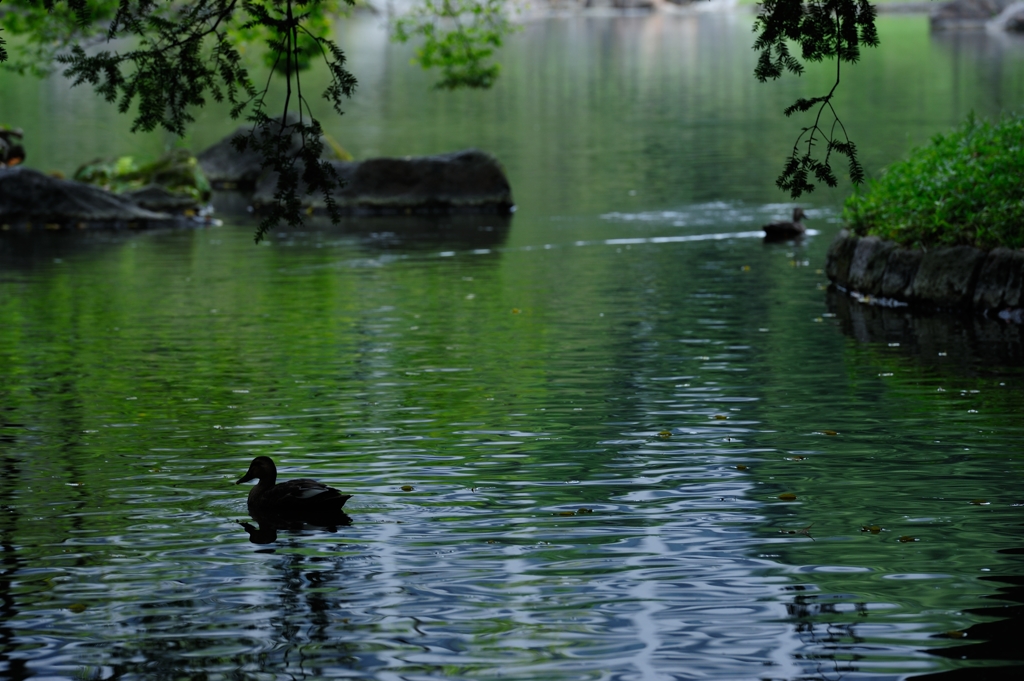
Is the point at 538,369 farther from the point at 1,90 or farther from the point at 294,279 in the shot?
the point at 1,90

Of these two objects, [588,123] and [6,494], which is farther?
[588,123]

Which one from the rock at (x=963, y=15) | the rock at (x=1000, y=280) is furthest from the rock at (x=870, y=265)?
the rock at (x=963, y=15)

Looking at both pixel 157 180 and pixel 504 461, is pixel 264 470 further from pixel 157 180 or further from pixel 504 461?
pixel 157 180

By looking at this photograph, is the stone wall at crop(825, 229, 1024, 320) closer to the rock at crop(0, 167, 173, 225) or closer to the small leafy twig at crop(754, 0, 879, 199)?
the small leafy twig at crop(754, 0, 879, 199)

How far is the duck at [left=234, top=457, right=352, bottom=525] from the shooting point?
377 inches

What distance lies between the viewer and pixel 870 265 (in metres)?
19.2

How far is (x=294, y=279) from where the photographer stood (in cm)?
2194

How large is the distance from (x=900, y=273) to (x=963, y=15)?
105 m

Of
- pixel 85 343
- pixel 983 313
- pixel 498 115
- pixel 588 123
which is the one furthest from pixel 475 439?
pixel 498 115

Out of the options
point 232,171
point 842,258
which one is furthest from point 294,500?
point 232,171

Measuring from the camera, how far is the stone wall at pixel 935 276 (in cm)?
1720

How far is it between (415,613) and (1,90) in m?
66.0

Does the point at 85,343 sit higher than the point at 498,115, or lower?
lower

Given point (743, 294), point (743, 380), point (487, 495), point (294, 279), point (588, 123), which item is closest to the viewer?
point (487, 495)
